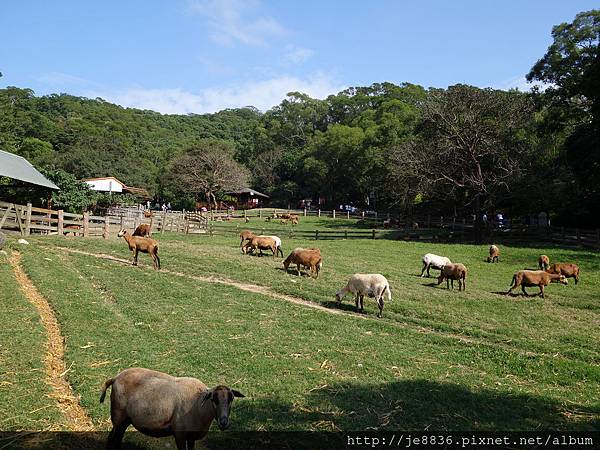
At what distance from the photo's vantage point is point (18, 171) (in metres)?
27.1

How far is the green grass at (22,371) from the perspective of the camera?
6582 mm

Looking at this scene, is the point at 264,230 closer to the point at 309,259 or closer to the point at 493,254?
the point at 493,254

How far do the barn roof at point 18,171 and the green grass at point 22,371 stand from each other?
615 inches

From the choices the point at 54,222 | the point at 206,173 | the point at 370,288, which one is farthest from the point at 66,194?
the point at 206,173

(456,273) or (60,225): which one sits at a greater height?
(60,225)

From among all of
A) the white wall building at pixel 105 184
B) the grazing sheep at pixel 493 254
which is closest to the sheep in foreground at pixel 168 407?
the grazing sheep at pixel 493 254

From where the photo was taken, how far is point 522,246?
3369 centimetres

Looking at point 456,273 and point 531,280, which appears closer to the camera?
point 531,280

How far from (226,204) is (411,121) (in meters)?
32.6

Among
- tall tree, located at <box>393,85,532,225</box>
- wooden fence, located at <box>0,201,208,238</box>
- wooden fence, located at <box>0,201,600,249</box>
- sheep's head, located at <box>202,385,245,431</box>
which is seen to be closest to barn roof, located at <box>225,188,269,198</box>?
wooden fence, located at <box>0,201,600,249</box>

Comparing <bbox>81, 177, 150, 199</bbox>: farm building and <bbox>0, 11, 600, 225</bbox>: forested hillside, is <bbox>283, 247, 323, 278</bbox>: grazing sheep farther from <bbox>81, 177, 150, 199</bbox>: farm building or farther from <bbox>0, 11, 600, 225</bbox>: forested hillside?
<bbox>81, 177, 150, 199</bbox>: farm building

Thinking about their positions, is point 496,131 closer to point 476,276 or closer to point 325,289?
point 476,276

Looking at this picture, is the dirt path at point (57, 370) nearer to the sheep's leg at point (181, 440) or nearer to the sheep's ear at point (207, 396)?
the sheep's leg at point (181, 440)

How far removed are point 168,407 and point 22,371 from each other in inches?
159
